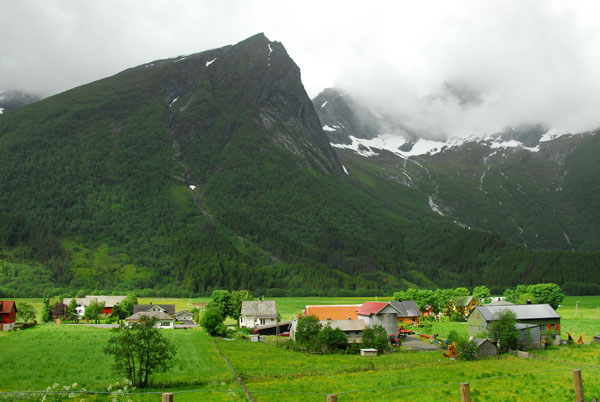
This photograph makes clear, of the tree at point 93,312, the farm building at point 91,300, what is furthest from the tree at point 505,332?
the farm building at point 91,300

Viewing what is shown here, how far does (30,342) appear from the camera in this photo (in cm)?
6238

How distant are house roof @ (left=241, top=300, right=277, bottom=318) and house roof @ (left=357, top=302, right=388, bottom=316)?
20234mm

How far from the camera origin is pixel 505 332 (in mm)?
58094

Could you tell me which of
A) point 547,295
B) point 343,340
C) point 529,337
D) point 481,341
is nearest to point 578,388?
point 481,341

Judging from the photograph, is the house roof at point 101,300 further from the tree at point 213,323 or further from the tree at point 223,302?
the tree at point 213,323

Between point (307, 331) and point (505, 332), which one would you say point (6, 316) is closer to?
point (307, 331)

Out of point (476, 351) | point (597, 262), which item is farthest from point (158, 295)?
point (597, 262)

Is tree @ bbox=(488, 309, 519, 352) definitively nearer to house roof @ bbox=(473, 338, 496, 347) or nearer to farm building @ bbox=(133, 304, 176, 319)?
house roof @ bbox=(473, 338, 496, 347)

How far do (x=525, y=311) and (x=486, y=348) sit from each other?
14409 mm

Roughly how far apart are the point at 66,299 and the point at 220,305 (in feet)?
145

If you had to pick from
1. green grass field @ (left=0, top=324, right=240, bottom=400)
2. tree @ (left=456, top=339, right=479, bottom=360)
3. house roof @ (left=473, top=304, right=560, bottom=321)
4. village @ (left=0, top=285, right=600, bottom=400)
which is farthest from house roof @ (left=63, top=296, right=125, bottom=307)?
tree @ (left=456, top=339, right=479, bottom=360)

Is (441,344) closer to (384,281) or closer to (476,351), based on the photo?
(476,351)

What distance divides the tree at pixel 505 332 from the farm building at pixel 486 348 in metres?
1.27

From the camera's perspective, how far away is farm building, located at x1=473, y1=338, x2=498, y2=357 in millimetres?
56156
